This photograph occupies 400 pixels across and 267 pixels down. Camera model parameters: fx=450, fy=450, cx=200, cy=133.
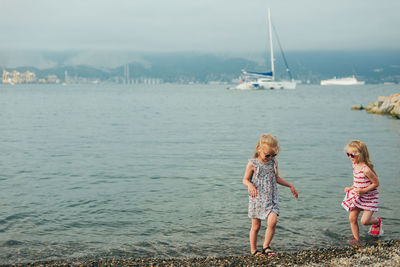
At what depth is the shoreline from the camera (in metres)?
Answer: 5.15

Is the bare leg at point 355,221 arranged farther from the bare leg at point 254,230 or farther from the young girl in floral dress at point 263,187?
the bare leg at point 254,230

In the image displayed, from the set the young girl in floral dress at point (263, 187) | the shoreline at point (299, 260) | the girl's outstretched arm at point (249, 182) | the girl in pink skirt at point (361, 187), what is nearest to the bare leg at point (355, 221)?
the girl in pink skirt at point (361, 187)

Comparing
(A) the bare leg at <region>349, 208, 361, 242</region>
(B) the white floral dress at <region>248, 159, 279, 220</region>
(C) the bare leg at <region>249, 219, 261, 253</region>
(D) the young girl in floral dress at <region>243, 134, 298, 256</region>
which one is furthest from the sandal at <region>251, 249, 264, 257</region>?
(A) the bare leg at <region>349, 208, 361, 242</region>

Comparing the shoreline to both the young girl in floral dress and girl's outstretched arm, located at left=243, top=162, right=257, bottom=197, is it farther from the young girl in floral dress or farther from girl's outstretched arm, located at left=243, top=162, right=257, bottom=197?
girl's outstretched arm, located at left=243, top=162, right=257, bottom=197

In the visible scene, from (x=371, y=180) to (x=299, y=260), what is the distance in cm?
148

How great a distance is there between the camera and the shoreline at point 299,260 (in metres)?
5.15

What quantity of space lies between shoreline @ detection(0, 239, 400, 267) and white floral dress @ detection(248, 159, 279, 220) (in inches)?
22.1

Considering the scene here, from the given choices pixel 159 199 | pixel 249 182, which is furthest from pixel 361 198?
pixel 159 199

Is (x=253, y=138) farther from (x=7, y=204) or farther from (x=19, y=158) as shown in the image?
(x=7, y=204)

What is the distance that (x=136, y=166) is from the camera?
13.0 metres

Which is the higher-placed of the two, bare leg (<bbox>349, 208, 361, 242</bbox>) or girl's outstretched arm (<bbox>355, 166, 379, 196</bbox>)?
girl's outstretched arm (<bbox>355, 166, 379, 196</bbox>)

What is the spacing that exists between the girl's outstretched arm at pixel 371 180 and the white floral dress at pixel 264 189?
4.18 feet

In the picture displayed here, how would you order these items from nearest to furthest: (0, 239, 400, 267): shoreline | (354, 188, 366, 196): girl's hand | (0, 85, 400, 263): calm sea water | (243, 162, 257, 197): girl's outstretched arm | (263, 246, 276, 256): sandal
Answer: (0, 239, 400, 267): shoreline, (243, 162, 257, 197): girl's outstretched arm, (263, 246, 276, 256): sandal, (354, 188, 366, 196): girl's hand, (0, 85, 400, 263): calm sea water

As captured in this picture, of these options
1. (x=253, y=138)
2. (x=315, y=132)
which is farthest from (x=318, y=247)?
(x=315, y=132)
